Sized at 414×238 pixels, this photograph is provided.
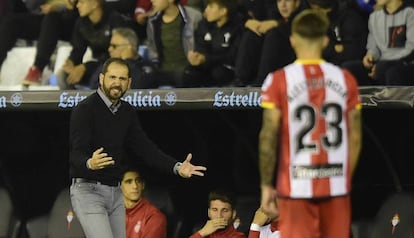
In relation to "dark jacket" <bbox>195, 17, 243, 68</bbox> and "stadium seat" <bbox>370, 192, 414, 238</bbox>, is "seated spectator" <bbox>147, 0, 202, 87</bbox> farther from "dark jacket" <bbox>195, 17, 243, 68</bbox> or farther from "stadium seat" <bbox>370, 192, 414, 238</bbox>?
"stadium seat" <bbox>370, 192, 414, 238</bbox>

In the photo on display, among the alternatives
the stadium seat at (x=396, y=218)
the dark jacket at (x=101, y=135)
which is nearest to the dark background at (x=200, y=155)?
the stadium seat at (x=396, y=218)

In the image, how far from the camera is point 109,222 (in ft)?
29.7

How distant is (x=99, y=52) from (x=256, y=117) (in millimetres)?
1745

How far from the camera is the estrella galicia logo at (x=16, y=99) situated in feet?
36.6

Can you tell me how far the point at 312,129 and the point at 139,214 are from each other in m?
4.17

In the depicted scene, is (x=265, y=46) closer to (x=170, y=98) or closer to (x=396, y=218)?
(x=170, y=98)

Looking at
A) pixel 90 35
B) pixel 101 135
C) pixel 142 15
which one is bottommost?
pixel 101 135

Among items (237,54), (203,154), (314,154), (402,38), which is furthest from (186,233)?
(314,154)

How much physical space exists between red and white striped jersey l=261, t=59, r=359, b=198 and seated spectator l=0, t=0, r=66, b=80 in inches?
233

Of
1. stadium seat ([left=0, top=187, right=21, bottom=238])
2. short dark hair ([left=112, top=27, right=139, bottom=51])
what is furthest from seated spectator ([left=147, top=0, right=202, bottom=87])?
stadium seat ([left=0, top=187, right=21, bottom=238])

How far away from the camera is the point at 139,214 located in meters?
11.2

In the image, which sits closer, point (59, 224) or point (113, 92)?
point (113, 92)

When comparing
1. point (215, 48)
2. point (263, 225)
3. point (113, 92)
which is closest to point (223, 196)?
point (263, 225)

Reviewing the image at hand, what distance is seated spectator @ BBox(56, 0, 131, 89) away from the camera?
1212cm
